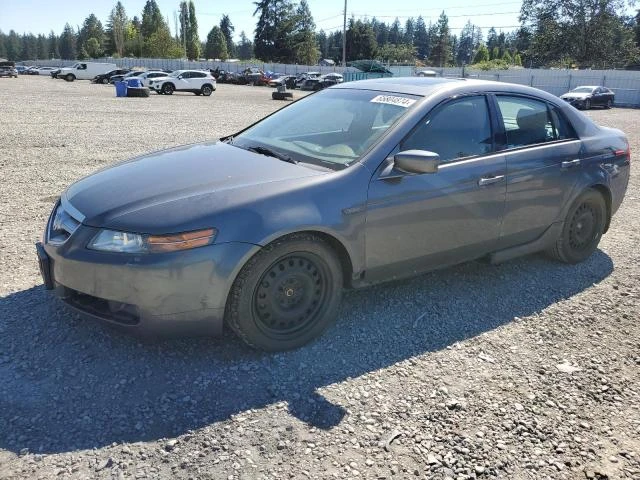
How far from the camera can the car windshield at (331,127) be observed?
3.76 meters

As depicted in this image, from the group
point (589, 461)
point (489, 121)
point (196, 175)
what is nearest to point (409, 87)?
point (489, 121)

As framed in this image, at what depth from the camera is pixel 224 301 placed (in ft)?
10.1

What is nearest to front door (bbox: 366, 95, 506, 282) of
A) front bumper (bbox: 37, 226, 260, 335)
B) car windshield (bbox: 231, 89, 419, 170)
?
car windshield (bbox: 231, 89, 419, 170)

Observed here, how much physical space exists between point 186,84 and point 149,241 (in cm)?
3490

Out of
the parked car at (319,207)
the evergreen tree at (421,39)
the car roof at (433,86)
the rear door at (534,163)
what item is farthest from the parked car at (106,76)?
the evergreen tree at (421,39)

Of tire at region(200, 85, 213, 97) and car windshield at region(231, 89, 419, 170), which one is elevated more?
tire at region(200, 85, 213, 97)

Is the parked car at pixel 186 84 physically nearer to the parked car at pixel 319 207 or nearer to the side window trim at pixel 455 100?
the parked car at pixel 319 207

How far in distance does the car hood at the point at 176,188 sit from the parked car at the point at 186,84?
33437mm

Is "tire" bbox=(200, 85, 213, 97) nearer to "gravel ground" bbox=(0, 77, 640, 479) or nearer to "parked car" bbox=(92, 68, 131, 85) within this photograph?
"parked car" bbox=(92, 68, 131, 85)

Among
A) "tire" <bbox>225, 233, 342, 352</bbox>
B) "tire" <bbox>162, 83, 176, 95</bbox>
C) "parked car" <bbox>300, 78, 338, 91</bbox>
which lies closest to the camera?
"tire" <bbox>225, 233, 342, 352</bbox>

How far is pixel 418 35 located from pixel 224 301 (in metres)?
190

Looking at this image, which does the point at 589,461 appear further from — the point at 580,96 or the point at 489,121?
the point at 580,96

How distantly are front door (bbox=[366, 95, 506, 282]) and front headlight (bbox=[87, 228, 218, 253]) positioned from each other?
3.59 ft

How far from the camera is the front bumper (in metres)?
2.93
